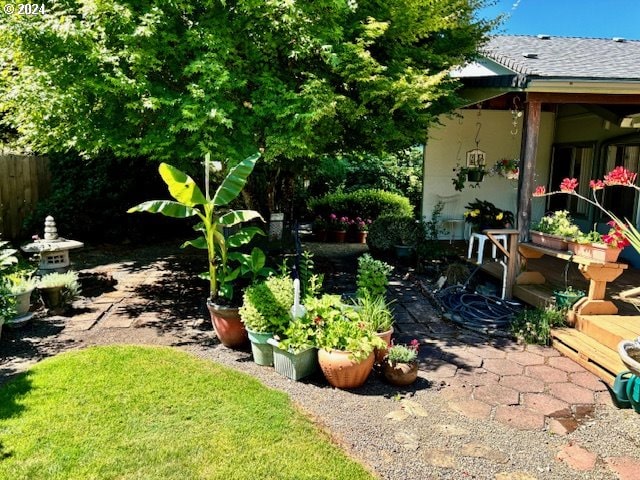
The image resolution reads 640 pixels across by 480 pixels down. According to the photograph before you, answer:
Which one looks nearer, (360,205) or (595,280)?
(595,280)

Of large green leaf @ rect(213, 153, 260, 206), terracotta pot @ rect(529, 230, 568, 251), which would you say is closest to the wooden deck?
terracotta pot @ rect(529, 230, 568, 251)

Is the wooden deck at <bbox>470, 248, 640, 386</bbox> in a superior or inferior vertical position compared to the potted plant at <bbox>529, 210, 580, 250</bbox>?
inferior

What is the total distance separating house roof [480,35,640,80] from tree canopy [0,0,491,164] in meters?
1.47

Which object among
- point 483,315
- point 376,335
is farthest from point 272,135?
point 483,315

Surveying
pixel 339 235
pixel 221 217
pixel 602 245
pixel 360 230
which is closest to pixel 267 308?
pixel 221 217

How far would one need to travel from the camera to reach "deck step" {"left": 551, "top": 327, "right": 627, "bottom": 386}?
4.79 meters

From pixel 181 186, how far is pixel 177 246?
683 centimetres

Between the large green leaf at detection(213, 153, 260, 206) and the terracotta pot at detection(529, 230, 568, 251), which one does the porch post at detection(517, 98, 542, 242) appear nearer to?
the terracotta pot at detection(529, 230, 568, 251)

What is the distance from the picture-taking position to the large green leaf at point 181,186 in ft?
17.2

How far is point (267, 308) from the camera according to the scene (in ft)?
16.3

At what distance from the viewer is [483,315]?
252 inches

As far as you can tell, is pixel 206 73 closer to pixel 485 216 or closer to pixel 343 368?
pixel 343 368

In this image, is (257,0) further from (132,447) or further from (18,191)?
(18,191)

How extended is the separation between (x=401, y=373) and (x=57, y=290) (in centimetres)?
482
